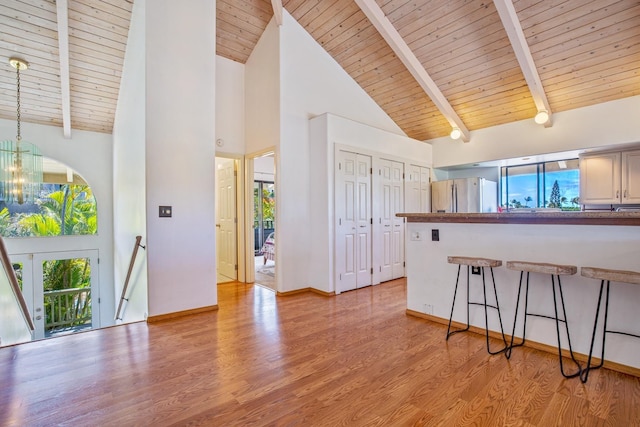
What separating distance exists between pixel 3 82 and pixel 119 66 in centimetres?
144

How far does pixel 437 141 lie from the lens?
237 inches

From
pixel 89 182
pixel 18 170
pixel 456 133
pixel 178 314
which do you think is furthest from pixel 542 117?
pixel 89 182

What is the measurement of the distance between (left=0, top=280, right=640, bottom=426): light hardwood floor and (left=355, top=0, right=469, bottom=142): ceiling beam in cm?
343

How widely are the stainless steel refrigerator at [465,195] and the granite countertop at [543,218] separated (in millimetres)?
2736

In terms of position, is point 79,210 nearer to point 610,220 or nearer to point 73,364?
point 73,364

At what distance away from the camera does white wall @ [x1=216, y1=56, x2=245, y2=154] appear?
15.6ft

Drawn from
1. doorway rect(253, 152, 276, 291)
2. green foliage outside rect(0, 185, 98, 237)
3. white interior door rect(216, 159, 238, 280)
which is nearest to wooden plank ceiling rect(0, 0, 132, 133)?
green foliage outside rect(0, 185, 98, 237)

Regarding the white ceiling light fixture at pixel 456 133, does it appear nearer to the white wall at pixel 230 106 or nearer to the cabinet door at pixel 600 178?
the cabinet door at pixel 600 178

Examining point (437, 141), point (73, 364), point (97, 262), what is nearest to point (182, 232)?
point (73, 364)

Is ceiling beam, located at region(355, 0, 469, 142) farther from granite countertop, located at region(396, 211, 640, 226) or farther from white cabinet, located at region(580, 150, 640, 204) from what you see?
granite countertop, located at region(396, 211, 640, 226)

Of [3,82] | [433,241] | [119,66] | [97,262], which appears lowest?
[97,262]

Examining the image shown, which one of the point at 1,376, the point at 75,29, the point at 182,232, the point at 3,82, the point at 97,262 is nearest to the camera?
the point at 1,376

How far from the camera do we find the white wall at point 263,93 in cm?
435

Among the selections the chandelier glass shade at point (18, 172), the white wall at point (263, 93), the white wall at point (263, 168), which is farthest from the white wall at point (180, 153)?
the white wall at point (263, 168)
